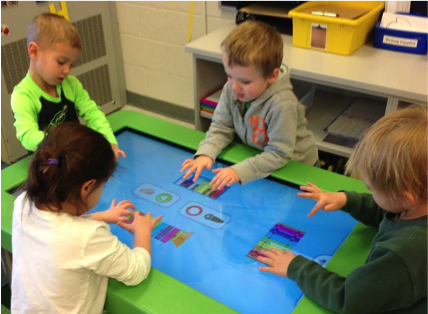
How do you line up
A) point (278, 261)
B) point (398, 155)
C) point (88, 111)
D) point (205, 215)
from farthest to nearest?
point (88, 111), point (205, 215), point (278, 261), point (398, 155)

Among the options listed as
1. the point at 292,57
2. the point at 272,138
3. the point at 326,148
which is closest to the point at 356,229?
the point at 272,138

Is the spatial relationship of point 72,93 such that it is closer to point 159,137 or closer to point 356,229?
point 159,137

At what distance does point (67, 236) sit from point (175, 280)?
0.84ft

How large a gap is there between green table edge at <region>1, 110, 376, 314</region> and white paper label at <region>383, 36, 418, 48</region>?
2.80 feet

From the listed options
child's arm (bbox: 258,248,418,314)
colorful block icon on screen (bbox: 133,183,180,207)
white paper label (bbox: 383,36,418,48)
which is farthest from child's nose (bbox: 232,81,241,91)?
white paper label (bbox: 383,36,418,48)

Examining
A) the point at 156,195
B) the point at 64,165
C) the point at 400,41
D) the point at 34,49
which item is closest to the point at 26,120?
the point at 34,49

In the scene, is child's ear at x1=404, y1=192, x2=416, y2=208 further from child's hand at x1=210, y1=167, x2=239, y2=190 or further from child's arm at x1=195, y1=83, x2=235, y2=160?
child's arm at x1=195, y1=83, x2=235, y2=160

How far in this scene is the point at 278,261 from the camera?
1.03 metres

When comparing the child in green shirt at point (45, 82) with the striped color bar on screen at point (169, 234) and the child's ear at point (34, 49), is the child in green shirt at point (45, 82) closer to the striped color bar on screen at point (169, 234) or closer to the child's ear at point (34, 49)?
the child's ear at point (34, 49)

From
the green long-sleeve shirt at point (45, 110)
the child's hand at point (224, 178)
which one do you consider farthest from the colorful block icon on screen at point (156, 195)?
the green long-sleeve shirt at point (45, 110)

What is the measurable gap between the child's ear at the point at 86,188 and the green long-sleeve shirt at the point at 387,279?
1.65ft

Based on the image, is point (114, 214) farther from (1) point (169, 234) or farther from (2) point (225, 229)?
(2) point (225, 229)

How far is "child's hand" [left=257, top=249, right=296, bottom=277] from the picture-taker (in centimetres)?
102

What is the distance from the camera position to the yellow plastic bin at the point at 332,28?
1854 mm
